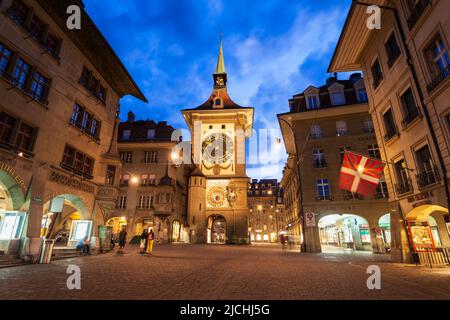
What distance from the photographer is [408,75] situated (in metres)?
12.5

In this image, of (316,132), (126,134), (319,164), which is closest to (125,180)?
(126,134)

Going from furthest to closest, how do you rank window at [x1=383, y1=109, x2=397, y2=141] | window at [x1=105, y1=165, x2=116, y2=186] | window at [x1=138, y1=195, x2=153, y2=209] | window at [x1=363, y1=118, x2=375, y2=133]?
window at [x1=138, y1=195, x2=153, y2=209]
window at [x1=363, y1=118, x2=375, y2=133]
window at [x1=105, y1=165, x2=116, y2=186]
window at [x1=383, y1=109, x2=397, y2=141]

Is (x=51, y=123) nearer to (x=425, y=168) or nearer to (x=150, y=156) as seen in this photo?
(x=425, y=168)

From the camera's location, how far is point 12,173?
36.3 ft

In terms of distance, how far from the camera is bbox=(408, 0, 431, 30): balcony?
11.1m

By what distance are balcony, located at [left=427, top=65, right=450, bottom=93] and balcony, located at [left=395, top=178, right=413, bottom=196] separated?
16.1ft

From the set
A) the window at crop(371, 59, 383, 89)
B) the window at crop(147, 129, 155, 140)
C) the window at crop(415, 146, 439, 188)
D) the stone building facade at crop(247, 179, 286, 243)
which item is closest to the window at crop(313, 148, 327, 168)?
the window at crop(371, 59, 383, 89)

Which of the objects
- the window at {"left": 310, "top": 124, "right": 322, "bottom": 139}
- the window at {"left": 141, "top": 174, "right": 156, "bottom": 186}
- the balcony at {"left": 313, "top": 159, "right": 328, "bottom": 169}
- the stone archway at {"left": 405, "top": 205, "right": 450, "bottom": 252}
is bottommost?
the stone archway at {"left": 405, "top": 205, "right": 450, "bottom": 252}

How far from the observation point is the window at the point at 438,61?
10.2 meters

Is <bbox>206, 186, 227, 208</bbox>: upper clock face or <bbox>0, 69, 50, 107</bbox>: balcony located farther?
<bbox>206, 186, 227, 208</bbox>: upper clock face

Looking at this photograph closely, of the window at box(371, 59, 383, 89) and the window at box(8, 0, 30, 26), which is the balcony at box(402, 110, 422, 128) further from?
the window at box(8, 0, 30, 26)

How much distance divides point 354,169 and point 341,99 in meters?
18.5

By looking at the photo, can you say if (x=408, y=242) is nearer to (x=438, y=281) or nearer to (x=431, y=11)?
(x=438, y=281)

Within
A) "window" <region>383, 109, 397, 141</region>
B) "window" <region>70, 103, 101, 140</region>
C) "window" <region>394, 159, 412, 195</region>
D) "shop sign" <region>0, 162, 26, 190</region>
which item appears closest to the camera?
"shop sign" <region>0, 162, 26, 190</region>
